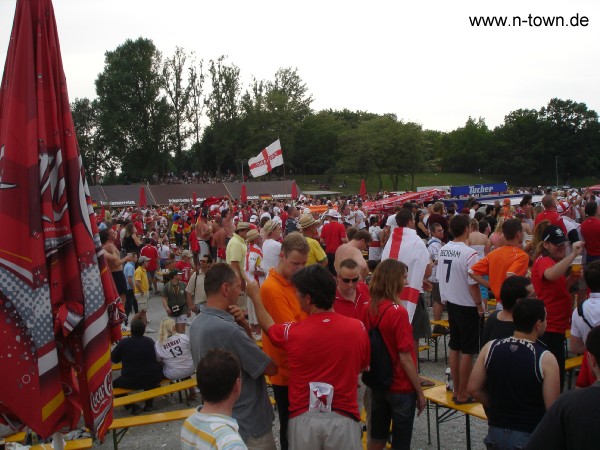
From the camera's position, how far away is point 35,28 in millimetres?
3014

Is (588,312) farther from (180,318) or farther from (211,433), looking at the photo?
(180,318)

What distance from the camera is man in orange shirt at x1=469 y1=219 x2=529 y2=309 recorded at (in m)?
5.65

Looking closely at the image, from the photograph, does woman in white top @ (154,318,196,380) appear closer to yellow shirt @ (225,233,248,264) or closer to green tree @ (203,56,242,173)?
yellow shirt @ (225,233,248,264)

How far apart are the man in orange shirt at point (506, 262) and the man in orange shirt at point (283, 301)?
7.74 feet

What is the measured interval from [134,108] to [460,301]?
181 ft

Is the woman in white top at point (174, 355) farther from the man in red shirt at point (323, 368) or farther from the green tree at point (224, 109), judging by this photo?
the green tree at point (224, 109)

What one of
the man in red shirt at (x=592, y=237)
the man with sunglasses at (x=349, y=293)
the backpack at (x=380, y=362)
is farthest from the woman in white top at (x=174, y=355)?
the man in red shirt at (x=592, y=237)

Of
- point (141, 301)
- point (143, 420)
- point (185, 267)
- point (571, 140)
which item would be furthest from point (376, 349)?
point (571, 140)

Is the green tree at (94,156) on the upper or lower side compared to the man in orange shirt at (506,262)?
upper

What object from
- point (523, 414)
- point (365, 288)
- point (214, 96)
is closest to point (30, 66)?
point (365, 288)

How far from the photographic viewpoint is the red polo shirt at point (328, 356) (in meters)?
3.34

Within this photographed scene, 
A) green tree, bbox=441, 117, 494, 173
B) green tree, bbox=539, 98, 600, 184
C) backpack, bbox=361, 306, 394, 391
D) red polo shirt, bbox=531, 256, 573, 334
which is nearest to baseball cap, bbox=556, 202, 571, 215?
red polo shirt, bbox=531, 256, 573, 334

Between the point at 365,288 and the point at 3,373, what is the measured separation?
9.20 feet

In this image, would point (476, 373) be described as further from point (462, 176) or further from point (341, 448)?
point (462, 176)
